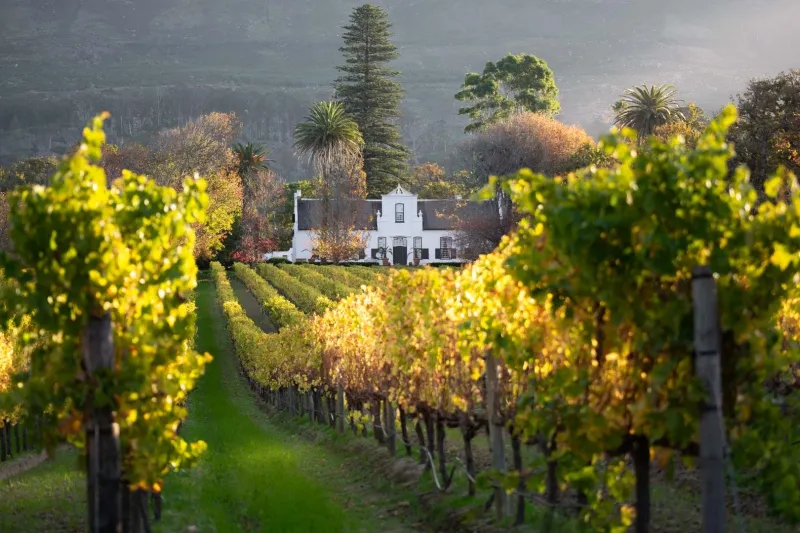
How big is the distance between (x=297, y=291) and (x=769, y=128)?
27963 millimetres

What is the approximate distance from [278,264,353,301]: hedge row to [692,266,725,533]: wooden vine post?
1445 inches

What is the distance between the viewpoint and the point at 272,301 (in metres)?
Result: 53.4

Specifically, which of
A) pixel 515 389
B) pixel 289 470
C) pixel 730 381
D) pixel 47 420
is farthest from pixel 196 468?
pixel 730 381

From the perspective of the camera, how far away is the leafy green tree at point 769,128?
41.2 m

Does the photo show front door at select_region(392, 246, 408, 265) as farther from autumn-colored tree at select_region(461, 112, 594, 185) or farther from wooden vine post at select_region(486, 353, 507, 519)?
wooden vine post at select_region(486, 353, 507, 519)

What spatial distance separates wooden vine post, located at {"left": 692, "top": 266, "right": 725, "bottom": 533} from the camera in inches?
320

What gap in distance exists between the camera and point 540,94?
128m

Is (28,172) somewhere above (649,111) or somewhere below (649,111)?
below

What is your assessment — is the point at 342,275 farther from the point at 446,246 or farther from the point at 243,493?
the point at 243,493

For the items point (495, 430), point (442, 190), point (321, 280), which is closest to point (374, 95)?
point (442, 190)

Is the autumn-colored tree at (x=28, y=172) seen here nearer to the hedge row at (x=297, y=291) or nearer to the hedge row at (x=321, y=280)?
the hedge row at (x=297, y=291)

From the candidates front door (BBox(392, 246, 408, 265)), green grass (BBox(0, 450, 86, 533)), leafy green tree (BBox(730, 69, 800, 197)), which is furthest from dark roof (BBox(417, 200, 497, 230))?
green grass (BBox(0, 450, 86, 533))

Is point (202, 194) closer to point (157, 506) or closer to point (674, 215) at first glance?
point (674, 215)

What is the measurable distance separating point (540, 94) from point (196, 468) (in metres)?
111
